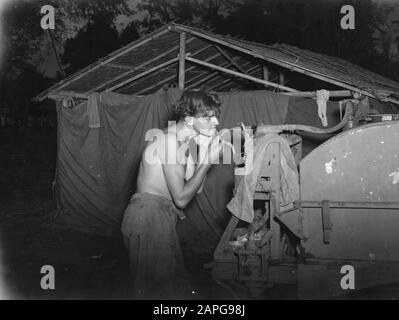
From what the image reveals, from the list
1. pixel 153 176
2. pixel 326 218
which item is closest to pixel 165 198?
pixel 153 176

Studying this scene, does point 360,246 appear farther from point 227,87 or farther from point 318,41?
point 318,41

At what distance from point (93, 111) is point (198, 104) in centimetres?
517

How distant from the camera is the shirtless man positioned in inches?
123

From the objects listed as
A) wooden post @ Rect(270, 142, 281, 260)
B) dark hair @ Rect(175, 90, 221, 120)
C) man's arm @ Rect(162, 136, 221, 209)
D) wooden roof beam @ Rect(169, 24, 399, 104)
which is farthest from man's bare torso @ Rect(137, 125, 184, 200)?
wooden roof beam @ Rect(169, 24, 399, 104)

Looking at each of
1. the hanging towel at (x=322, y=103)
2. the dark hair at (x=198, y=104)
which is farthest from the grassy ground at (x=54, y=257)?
the hanging towel at (x=322, y=103)

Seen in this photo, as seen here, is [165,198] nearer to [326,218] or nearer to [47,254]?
Answer: [326,218]

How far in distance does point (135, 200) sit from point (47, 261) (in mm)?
4066

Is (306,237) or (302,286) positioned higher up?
(306,237)

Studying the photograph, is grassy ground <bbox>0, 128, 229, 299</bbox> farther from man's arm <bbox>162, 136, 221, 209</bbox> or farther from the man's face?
the man's face

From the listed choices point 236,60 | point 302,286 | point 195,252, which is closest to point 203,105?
point 302,286

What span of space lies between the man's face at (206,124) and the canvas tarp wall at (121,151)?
3690 millimetres

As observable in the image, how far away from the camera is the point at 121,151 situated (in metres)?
7.72
